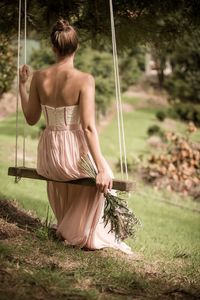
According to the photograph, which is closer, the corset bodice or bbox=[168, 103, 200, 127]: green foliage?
the corset bodice

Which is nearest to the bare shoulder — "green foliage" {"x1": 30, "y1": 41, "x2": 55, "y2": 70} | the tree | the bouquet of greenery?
the bouquet of greenery

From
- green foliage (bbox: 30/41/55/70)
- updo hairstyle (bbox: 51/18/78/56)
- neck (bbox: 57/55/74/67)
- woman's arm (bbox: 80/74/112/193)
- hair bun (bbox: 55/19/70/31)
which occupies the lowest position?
woman's arm (bbox: 80/74/112/193)

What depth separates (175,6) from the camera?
634 cm

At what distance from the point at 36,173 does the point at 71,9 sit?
8.70 feet

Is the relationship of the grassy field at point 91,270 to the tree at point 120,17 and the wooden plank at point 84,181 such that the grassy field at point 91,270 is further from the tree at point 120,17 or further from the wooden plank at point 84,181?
the tree at point 120,17

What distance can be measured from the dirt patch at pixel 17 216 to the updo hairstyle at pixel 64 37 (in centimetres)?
152

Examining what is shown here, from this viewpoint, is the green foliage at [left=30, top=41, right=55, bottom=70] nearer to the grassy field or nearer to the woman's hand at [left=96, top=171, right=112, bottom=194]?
the grassy field

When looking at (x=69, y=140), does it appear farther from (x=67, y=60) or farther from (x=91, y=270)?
(x=91, y=270)

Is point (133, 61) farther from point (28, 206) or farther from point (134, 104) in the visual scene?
point (28, 206)

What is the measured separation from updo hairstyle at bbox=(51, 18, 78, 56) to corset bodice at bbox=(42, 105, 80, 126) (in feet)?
1.48

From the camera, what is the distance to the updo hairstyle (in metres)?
4.15

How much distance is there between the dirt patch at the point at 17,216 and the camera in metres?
4.84

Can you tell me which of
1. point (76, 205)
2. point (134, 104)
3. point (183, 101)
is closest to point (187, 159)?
point (76, 205)

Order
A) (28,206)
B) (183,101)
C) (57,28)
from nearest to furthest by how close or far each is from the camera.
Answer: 1. (57,28)
2. (28,206)
3. (183,101)
